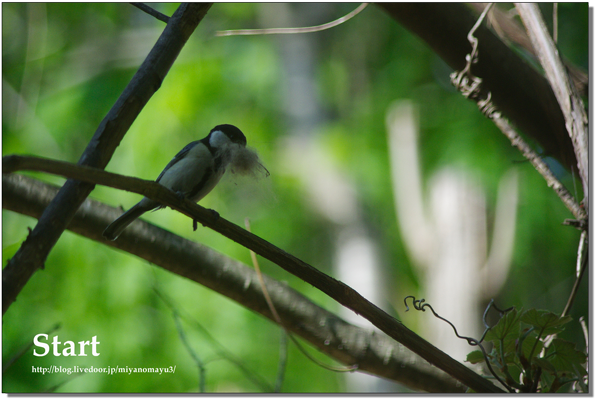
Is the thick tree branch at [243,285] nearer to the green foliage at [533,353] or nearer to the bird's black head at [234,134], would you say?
the bird's black head at [234,134]

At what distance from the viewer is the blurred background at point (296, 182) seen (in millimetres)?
2383

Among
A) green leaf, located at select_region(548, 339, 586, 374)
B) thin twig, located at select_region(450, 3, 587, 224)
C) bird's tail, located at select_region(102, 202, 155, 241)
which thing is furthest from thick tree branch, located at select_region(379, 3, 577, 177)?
bird's tail, located at select_region(102, 202, 155, 241)

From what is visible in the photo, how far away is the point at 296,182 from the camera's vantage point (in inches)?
116

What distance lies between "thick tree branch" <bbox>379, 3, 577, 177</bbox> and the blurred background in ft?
2.31

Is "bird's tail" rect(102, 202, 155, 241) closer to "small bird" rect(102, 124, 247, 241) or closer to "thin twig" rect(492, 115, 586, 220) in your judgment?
"small bird" rect(102, 124, 247, 241)

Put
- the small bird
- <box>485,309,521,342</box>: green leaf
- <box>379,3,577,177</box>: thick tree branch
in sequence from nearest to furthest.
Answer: <box>485,309,521,342</box>: green leaf
the small bird
<box>379,3,577,177</box>: thick tree branch

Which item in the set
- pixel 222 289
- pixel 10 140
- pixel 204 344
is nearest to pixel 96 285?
pixel 204 344

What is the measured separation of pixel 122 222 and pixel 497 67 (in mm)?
963

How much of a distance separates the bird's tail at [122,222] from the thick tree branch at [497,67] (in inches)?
31.5

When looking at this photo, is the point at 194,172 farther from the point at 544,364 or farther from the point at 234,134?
the point at 544,364

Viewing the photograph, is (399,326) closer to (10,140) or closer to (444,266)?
(444,266)

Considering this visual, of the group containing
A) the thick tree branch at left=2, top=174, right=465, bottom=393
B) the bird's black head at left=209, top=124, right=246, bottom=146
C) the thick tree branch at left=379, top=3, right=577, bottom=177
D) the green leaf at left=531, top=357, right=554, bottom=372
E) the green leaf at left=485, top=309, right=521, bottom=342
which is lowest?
the green leaf at left=531, top=357, right=554, bottom=372

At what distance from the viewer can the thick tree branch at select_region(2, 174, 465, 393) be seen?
37.6 inches

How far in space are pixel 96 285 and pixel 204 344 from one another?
0.70m
